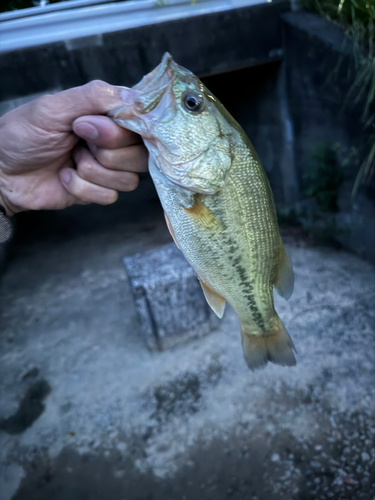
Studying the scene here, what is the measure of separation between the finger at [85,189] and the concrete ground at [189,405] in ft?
6.47

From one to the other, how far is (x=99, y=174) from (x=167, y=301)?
6.14 ft

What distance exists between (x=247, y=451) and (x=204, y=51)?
163 inches

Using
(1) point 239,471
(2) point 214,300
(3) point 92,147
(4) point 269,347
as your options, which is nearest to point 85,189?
(3) point 92,147

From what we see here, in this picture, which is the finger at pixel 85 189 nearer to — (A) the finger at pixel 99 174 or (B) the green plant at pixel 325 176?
(A) the finger at pixel 99 174

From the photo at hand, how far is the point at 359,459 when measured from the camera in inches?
106

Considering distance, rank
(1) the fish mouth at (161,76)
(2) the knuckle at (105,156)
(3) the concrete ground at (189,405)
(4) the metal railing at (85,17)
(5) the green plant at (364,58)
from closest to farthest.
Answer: (1) the fish mouth at (161,76)
(2) the knuckle at (105,156)
(3) the concrete ground at (189,405)
(5) the green plant at (364,58)
(4) the metal railing at (85,17)

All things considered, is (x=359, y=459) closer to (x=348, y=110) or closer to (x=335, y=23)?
(x=348, y=110)

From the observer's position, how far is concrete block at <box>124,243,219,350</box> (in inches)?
139

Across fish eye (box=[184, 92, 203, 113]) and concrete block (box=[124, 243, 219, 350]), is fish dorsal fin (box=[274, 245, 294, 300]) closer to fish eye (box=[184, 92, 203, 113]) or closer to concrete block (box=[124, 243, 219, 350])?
fish eye (box=[184, 92, 203, 113])

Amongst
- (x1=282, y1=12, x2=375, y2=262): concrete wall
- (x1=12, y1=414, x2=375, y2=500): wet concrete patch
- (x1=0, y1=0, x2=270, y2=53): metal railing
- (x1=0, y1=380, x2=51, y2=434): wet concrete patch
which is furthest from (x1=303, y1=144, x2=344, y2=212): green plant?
(x1=0, y1=380, x2=51, y2=434): wet concrete patch

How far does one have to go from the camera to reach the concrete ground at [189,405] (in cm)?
272

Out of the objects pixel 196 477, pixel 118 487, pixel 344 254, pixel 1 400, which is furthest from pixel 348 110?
pixel 1 400

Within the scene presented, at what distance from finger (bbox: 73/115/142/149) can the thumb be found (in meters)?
0.04

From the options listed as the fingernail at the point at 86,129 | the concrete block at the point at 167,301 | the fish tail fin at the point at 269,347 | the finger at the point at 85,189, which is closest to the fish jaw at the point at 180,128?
the fingernail at the point at 86,129
